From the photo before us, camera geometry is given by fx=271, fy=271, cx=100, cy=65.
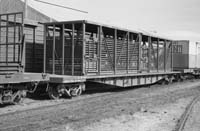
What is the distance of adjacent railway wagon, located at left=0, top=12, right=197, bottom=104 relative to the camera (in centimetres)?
901

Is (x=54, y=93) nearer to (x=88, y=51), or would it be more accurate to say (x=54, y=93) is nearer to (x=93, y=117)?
(x=88, y=51)

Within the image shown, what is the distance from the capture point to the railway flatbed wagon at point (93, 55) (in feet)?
38.5

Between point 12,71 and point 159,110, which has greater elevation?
point 12,71

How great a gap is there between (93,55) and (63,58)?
1.36 metres

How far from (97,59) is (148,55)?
5688mm

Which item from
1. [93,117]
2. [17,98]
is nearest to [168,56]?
[17,98]

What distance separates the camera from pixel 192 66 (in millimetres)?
24406

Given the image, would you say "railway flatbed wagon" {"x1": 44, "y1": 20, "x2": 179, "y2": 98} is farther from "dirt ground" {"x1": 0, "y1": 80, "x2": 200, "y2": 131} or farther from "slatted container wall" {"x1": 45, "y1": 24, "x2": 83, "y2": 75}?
"dirt ground" {"x1": 0, "y1": 80, "x2": 200, "y2": 131}

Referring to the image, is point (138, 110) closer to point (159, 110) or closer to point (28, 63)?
point (159, 110)

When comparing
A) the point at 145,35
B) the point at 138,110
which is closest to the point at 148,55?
the point at 145,35

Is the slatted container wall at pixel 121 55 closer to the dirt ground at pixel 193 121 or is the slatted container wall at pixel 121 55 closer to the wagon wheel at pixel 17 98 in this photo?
the dirt ground at pixel 193 121

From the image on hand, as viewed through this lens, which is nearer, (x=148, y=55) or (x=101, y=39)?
(x=101, y=39)

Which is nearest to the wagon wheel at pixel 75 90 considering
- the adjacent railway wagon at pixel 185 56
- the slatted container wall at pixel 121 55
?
the slatted container wall at pixel 121 55

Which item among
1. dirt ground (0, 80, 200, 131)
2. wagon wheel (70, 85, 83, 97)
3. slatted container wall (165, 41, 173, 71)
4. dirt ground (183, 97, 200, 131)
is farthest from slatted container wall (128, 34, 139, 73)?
dirt ground (183, 97, 200, 131)
